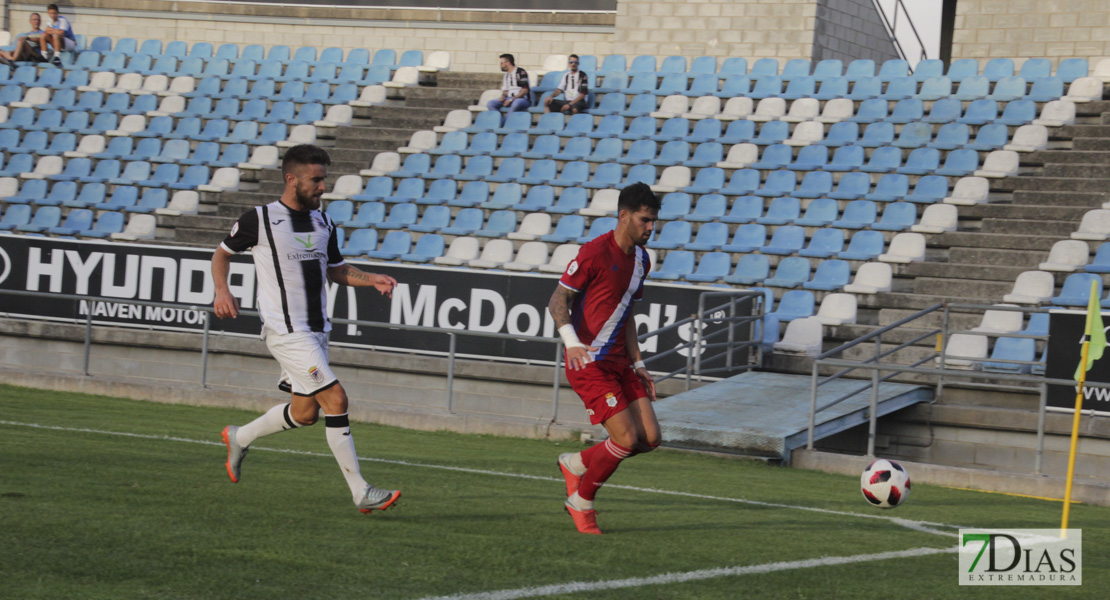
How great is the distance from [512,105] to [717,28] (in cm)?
430

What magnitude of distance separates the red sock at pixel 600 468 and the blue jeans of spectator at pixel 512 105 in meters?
15.1

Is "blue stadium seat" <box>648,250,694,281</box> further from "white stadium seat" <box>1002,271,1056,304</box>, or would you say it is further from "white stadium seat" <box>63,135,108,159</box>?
"white stadium seat" <box>63,135,108,159</box>

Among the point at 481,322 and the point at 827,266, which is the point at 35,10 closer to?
the point at 481,322

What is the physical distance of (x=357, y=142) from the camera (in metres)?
22.6

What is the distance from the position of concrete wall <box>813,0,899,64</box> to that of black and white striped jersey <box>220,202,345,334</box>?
16.9 meters

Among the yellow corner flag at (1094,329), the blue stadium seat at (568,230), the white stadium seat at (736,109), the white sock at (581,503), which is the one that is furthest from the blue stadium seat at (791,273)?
the white sock at (581,503)

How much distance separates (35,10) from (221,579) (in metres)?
27.5

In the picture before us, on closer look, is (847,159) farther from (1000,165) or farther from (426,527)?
(426,527)

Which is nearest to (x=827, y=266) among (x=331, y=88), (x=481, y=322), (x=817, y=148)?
(x=817, y=148)

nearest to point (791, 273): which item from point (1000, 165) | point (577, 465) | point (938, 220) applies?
point (938, 220)

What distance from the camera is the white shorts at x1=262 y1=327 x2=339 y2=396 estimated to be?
23.6 ft

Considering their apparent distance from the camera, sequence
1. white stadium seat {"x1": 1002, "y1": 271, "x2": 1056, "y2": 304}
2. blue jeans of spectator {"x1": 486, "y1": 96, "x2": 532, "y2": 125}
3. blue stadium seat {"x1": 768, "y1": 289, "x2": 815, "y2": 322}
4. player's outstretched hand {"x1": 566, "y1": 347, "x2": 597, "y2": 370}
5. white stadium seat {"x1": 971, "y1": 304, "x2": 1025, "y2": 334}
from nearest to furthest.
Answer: player's outstretched hand {"x1": 566, "y1": 347, "x2": 597, "y2": 370} < white stadium seat {"x1": 971, "y1": 304, "x2": 1025, "y2": 334} < white stadium seat {"x1": 1002, "y1": 271, "x2": 1056, "y2": 304} < blue stadium seat {"x1": 768, "y1": 289, "x2": 815, "y2": 322} < blue jeans of spectator {"x1": 486, "y1": 96, "x2": 532, "y2": 125}

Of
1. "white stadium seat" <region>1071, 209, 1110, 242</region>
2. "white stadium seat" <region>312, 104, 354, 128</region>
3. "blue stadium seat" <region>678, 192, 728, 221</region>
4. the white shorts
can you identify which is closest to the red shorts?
the white shorts

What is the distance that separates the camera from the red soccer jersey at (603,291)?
23.6 feet
